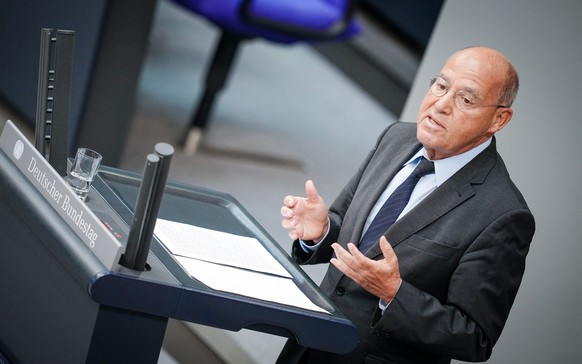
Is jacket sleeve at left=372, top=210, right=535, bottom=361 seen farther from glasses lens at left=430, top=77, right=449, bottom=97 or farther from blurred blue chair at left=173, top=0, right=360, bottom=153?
blurred blue chair at left=173, top=0, right=360, bottom=153

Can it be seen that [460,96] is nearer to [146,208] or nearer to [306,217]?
[306,217]

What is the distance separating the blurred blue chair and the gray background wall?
1.94m

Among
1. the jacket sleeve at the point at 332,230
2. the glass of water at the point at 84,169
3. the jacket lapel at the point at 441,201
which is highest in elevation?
the jacket lapel at the point at 441,201

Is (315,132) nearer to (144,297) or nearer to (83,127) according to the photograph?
(83,127)

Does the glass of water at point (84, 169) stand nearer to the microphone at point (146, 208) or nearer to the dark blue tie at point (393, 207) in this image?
the microphone at point (146, 208)

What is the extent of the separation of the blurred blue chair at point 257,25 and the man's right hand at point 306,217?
8.30ft

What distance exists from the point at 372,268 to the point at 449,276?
243 mm

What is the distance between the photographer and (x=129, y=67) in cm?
436

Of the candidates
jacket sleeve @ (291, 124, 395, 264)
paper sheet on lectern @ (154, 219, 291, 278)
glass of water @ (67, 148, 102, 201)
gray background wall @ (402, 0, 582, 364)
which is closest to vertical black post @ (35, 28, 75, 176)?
glass of water @ (67, 148, 102, 201)

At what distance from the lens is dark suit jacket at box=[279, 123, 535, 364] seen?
86.4 inches

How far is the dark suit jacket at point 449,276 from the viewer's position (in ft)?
7.20

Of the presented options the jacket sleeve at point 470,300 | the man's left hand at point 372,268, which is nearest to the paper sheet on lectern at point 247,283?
the man's left hand at point 372,268

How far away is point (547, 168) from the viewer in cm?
290

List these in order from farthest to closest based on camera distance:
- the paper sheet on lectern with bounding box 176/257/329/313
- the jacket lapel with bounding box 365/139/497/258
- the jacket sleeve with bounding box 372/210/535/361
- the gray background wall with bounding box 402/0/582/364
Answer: the gray background wall with bounding box 402/0/582/364 < the jacket lapel with bounding box 365/139/497/258 < the jacket sleeve with bounding box 372/210/535/361 < the paper sheet on lectern with bounding box 176/257/329/313
